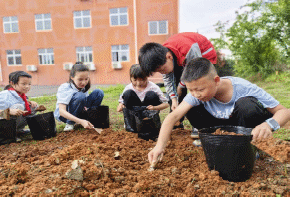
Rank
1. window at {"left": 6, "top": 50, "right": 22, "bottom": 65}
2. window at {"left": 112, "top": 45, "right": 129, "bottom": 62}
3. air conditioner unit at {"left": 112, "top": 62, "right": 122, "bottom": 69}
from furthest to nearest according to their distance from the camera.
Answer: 1. window at {"left": 6, "top": 50, "right": 22, "bottom": 65}
2. window at {"left": 112, "top": 45, "right": 129, "bottom": 62}
3. air conditioner unit at {"left": 112, "top": 62, "right": 122, "bottom": 69}

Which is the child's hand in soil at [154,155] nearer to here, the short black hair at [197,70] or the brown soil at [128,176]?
the brown soil at [128,176]

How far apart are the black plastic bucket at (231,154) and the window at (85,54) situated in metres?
14.6

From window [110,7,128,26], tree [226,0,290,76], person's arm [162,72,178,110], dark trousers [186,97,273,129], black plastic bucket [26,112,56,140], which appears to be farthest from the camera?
window [110,7,128,26]

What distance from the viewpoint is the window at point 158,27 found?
1410cm

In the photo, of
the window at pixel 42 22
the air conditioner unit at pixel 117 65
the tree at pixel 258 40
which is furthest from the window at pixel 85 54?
the tree at pixel 258 40

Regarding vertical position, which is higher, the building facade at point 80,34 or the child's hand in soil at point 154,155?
the building facade at point 80,34

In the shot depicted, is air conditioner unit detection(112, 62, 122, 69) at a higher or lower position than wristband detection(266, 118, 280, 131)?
higher

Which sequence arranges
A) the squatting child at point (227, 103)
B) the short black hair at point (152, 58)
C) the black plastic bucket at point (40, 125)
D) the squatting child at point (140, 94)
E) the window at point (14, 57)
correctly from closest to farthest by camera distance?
the squatting child at point (227, 103) < the short black hair at point (152, 58) < the black plastic bucket at point (40, 125) < the squatting child at point (140, 94) < the window at point (14, 57)

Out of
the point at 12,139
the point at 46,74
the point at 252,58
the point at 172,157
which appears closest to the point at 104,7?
the point at 46,74

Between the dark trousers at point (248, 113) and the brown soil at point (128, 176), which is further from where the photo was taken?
the dark trousers at point (248, 113)

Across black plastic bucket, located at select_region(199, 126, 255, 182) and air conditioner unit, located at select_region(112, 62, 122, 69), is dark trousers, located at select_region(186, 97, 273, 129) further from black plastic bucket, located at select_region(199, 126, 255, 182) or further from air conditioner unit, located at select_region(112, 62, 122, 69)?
air conditioner unit, located at select_region(112, 62, 122, 69)

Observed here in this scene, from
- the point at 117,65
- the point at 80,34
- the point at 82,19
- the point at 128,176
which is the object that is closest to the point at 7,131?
the point at 128,176

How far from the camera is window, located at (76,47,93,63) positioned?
1534cm

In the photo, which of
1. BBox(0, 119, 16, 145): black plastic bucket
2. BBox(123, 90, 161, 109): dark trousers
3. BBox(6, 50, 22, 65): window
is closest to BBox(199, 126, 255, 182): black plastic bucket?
BBox(123, 90, 161, 109): dark trousers
